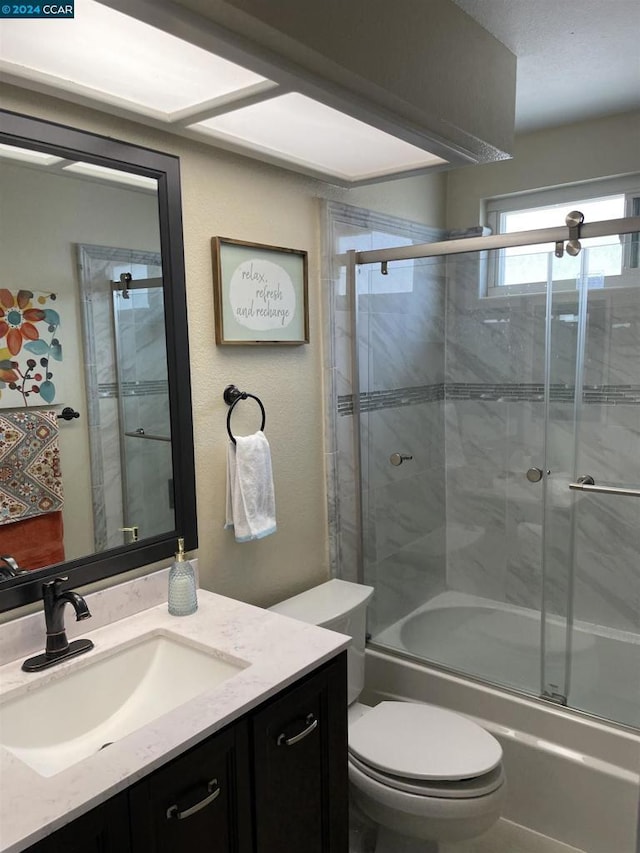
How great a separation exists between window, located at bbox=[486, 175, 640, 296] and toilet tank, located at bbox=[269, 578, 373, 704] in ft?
4.46

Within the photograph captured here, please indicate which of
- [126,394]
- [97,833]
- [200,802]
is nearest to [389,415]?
[126,394]

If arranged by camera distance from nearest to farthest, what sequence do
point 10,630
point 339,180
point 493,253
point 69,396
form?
point 10,630 → point 69,396 → point 339,180 → point 493,253

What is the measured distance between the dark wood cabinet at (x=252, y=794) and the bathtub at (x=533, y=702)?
0.87m

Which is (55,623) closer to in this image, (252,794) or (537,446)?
(252,794)

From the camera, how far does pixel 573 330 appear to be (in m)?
2.49

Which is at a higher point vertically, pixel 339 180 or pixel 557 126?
pixel 557 126

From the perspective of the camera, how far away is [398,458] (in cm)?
280

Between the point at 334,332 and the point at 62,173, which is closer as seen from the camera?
the point at 62,173

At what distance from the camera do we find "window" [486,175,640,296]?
2326mm

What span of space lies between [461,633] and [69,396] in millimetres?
1959

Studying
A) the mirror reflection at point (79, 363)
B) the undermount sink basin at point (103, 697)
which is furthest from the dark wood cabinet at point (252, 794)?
the mirror reflection at point (79, 363)

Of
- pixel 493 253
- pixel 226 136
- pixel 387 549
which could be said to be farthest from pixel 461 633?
pixel 226 136

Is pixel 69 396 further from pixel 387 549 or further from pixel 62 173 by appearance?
pixel 387 549

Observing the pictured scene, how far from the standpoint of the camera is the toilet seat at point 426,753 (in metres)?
1.79
